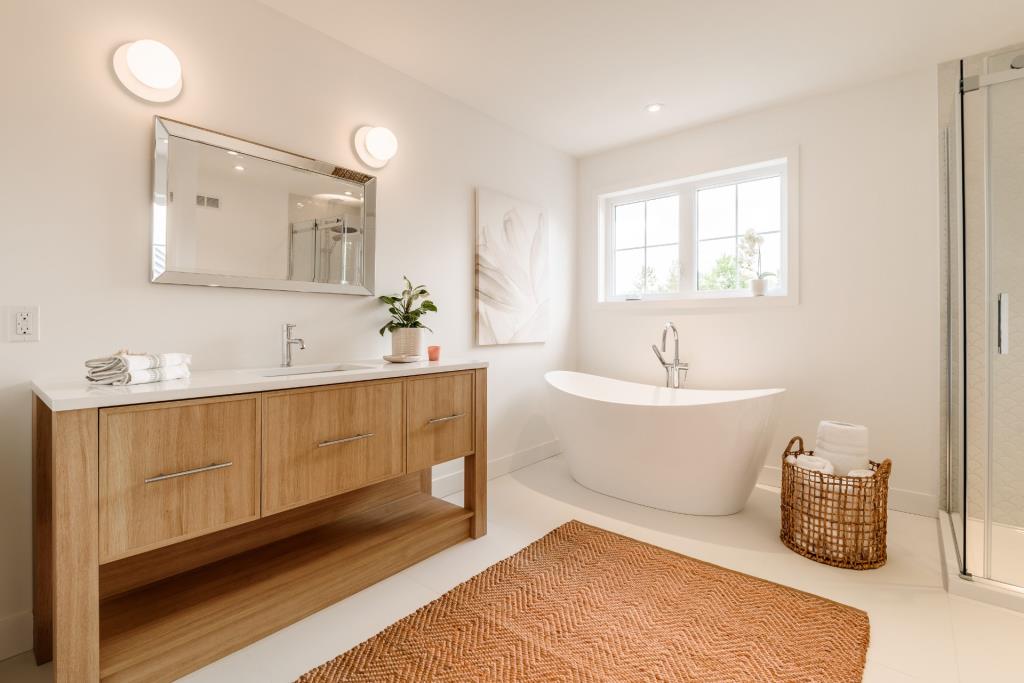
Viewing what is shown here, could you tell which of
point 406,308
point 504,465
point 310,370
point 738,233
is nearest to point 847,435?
point 738,233

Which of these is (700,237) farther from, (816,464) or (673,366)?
(816,464)

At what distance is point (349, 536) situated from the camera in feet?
6.83

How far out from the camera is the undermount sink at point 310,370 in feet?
6.34

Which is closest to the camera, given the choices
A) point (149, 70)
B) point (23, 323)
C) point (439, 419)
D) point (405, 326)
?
point (23, 323)

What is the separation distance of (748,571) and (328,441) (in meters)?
1.80

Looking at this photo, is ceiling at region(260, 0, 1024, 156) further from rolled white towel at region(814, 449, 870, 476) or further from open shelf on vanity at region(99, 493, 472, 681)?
open shelf on vanity at region(99, 493, 472, 681)

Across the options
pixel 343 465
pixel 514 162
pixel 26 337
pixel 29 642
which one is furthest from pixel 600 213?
pixel 29 642

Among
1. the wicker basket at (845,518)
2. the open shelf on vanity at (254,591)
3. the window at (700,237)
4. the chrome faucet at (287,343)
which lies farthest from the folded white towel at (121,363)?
the window at (700,237)

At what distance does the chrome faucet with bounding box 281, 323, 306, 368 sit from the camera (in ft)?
6.93

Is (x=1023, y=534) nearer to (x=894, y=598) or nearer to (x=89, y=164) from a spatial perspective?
(x=894, y=598)

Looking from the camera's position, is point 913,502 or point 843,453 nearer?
point 843,453

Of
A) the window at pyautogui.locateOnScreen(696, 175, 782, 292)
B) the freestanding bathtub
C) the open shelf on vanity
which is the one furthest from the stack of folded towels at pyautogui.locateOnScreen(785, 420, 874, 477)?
the open shelf on vanity

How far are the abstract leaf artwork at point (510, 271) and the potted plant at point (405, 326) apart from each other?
66 centimetres

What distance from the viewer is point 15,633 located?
1.56 meters
